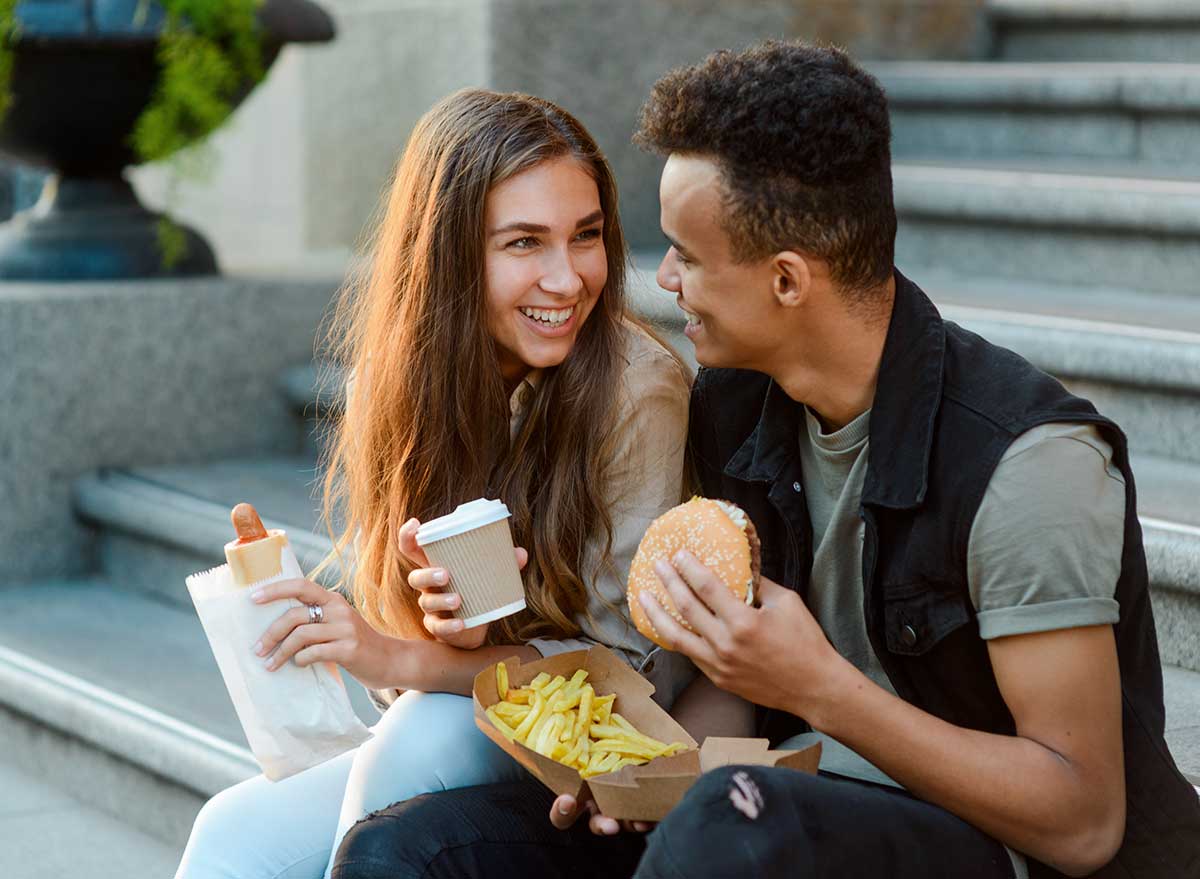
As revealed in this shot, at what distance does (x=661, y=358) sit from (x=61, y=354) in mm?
2177

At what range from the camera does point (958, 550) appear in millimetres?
1793

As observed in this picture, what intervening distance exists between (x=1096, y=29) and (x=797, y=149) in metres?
3.06

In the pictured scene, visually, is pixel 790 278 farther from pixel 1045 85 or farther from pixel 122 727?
pixel 1045 85

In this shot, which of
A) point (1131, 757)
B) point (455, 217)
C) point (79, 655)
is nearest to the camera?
point (1131, 757)

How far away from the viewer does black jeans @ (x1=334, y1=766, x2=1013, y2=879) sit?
1.63 m

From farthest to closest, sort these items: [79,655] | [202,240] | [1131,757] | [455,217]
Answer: [202,240], [79,655], [455,217], [1131,757]

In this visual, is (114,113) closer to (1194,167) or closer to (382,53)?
(382,53)

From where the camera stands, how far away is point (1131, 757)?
1.80m

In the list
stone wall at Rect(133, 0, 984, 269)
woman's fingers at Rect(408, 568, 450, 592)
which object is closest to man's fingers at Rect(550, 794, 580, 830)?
woman's fingers at Rect(408, 568, 450, 592)

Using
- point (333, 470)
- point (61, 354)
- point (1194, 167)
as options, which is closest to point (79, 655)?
point (61, 354)

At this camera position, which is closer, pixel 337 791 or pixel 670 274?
pixel 670 274

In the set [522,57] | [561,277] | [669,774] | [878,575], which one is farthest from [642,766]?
[522,57]

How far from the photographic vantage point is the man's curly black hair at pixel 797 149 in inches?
72.4

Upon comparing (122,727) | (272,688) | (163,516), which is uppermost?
(272,688)
